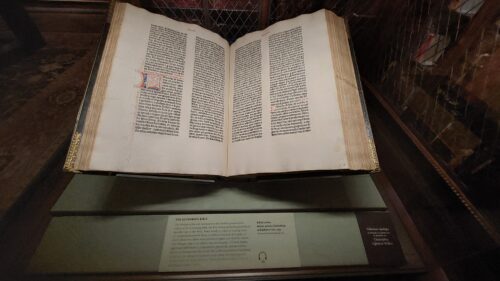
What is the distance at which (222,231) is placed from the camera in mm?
509

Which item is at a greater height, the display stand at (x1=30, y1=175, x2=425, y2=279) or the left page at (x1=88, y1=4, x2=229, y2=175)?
the left page at (x1=88, y1=4, x2=229, y2=175)

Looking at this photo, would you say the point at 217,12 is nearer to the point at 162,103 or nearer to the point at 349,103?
the point at 162,103

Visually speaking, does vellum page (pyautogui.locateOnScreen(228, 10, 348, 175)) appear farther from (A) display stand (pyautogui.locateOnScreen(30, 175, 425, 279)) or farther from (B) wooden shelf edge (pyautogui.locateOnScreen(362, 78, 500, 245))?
(B) wooden shelf edge (pyautogui.locateOnScreen(362, 78, 500, 245))

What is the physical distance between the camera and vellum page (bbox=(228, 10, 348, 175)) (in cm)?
49

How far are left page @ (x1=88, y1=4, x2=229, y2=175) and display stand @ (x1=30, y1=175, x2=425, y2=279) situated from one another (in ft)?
0.38

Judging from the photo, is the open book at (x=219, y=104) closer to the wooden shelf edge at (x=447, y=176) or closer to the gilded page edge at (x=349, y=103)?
the gilded page edge at (x=349, y=103)

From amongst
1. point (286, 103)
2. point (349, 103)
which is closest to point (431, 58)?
point (349, 103)

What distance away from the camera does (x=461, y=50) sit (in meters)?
0.55

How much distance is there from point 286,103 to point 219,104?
0.17 m

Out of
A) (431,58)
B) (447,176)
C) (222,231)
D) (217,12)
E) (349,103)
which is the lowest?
(222,231)

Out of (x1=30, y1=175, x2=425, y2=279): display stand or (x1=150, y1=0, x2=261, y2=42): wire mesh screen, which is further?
(x1=150, y1=0, x2=261, y2=42): wire mesh screen

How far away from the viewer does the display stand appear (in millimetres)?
466

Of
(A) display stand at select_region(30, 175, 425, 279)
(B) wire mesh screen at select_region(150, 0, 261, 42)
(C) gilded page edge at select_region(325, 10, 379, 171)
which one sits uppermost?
(B) wire mesh screen at select_region(150, 0, 261, 42)

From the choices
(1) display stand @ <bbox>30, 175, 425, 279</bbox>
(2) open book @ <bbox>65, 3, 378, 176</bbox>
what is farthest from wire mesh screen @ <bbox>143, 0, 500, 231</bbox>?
(1) display stand @ <bbox>30, 175, 425, 279</bbox>
